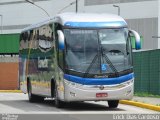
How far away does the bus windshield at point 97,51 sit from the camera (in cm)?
1794

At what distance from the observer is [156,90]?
2764 centimetres

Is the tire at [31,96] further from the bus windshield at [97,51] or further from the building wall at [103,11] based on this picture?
the building wall at [103,11]

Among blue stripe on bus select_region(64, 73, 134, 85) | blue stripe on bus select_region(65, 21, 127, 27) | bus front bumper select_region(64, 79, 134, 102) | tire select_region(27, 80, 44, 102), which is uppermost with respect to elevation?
blue stripe on bus select_region(65, 21, 127, 27)

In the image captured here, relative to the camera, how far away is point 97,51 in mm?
18125

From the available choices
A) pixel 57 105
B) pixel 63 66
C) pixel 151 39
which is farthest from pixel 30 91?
pixel 151 39

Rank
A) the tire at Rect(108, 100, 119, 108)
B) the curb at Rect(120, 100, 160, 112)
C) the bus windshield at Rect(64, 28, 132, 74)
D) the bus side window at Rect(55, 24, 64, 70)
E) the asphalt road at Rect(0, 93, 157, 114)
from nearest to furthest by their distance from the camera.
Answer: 1. the asphalt road at Rect(0, 93, 157, 114)
2. the bus windshield at Rect(64, 28, 132, 74)
3. the bus side window at Rect(55, 24, 64, 70)
4. the curb at Rect(120, 100, 160, 112)
5. the tire at Rect(108, 100, 119, 108)

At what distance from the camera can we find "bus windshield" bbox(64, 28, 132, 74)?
1794 centimetres

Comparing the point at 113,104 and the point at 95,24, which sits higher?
the point at 95,24

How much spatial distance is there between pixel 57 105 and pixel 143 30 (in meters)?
66.8

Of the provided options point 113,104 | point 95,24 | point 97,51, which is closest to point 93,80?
point 97,51

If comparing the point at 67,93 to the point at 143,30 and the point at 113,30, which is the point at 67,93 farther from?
the point at 143,30

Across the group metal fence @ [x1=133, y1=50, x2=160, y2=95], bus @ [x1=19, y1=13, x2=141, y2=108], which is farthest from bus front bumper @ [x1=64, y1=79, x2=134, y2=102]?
metal fence @ [x1=133, y1=50, x2=160, y2=95]

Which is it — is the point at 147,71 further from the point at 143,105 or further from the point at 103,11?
the point at 103,11

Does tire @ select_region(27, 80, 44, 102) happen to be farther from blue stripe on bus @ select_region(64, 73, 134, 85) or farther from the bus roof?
blue stripe on bus @ select_region(64, 73, 134, 85)
